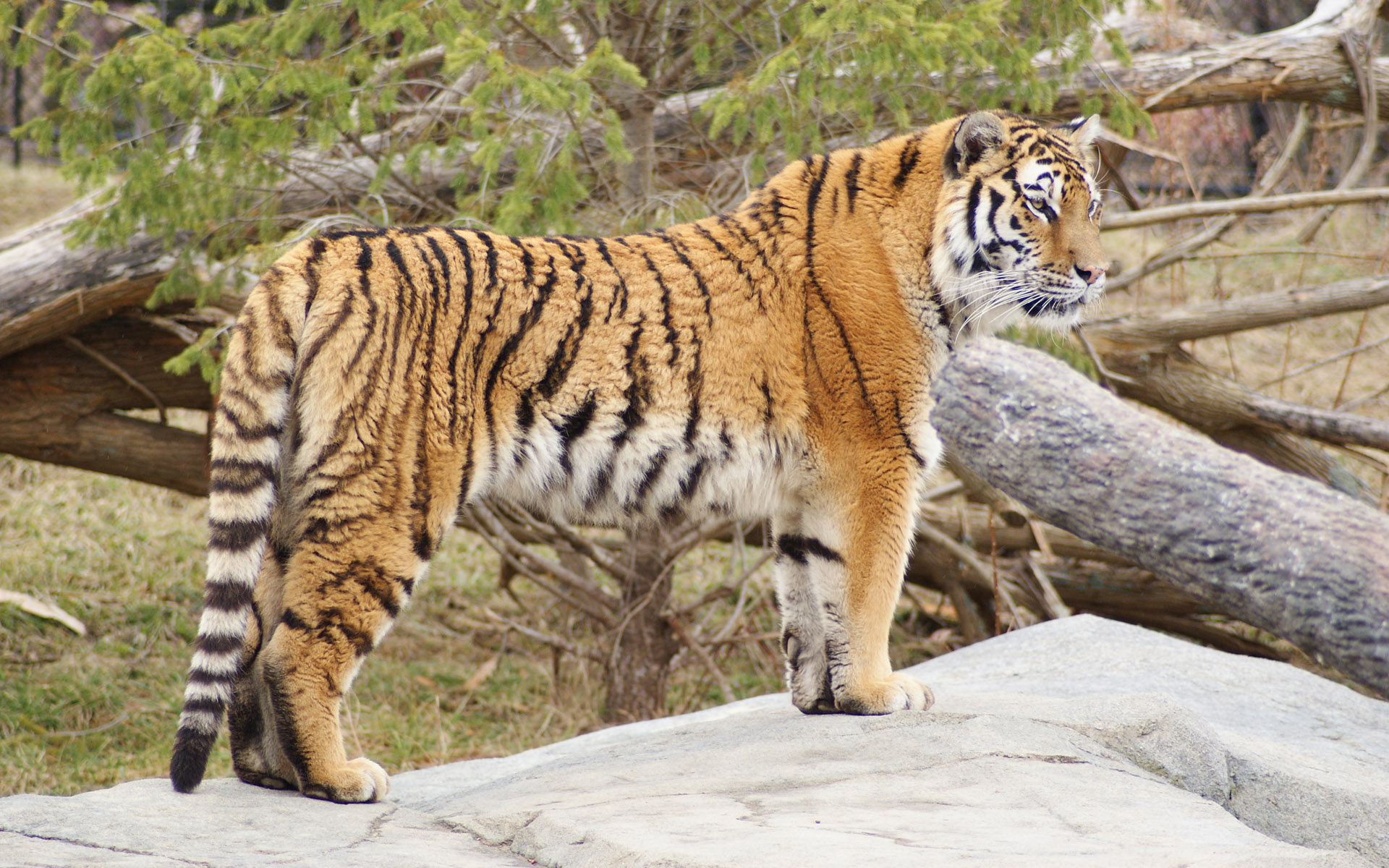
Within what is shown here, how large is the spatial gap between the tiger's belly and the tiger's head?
84cm

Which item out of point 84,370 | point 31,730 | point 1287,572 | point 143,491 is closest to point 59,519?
point 143,491

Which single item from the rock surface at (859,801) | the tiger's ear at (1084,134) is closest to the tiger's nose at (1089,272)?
the tiger's ear at (1084,134)

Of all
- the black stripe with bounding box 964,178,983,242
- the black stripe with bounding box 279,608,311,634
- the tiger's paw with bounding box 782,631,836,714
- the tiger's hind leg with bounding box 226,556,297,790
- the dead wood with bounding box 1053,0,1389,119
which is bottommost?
A: the tiger's paw with bounding box 782,631,836,714

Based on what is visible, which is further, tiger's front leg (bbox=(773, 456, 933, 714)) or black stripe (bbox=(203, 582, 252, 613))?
tiger's front leg (bbox=(773, 456, 933, 714))

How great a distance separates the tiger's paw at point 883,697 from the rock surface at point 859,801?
104 mm

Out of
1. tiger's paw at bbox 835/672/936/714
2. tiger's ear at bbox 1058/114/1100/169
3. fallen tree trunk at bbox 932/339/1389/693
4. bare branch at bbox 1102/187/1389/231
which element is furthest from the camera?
bare branch at bbox 1102/187/1389/231

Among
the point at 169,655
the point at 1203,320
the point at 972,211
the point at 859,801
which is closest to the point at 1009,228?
the point at 972,211

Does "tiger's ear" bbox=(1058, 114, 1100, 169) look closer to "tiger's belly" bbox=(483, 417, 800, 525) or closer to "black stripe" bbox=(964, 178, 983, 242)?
"black stripe" bbox=(964, 178, 983, 242)

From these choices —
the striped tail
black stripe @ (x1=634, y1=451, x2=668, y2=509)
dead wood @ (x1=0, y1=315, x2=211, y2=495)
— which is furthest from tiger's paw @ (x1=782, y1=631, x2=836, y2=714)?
dead wood @ (x1=0, y1=315, x2=211, y2=495)

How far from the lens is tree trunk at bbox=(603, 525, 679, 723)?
6289 mm

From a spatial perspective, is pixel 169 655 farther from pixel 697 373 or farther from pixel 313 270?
pixel 697 373

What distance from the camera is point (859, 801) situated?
3012 mm

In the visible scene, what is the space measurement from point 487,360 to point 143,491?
6785 millimetres

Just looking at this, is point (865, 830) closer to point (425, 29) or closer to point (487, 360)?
point (487, 360)
